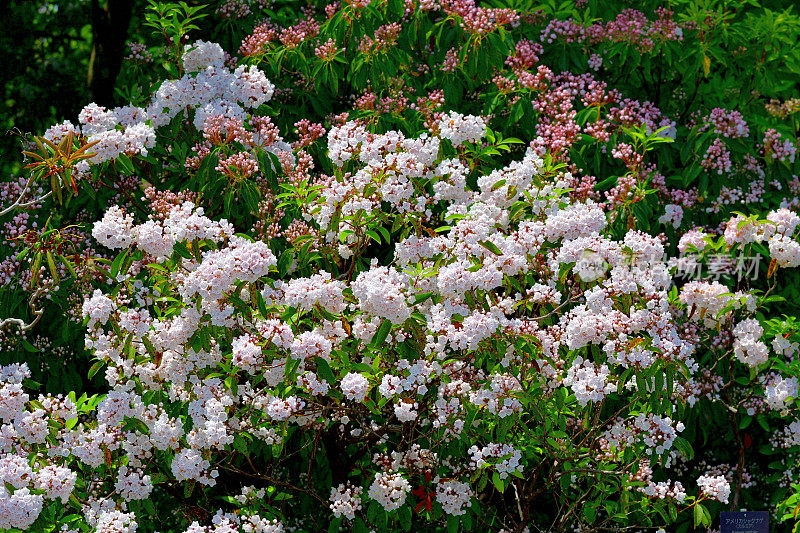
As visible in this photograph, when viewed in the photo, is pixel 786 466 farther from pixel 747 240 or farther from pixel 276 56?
pixel 276 56

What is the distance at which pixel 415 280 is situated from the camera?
14.5 ft

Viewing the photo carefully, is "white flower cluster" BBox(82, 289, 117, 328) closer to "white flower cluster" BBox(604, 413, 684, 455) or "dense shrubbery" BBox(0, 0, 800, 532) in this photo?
"dense shrubbery" BBox(0, 0, 800, 532)

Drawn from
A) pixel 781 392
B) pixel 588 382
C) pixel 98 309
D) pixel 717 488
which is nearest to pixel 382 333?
pixel 588 382

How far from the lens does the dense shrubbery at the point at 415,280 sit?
430 cm

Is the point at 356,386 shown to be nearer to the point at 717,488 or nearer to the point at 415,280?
the point at 415,280

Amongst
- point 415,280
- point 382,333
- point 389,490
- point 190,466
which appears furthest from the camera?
point 389,490

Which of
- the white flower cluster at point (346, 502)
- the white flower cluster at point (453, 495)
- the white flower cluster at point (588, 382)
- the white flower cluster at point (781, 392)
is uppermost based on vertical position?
the white flower cluster at point (588, 382)

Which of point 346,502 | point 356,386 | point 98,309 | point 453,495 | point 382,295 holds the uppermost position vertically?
point 382,295

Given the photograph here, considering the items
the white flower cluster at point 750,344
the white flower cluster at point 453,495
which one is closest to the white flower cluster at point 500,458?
the white flower cluster at point 453,495

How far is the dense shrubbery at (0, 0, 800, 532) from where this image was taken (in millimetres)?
4297

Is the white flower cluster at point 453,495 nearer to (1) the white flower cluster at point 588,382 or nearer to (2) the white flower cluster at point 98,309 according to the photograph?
(1) the white flower cluster at point 588,382

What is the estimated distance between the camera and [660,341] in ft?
14.0

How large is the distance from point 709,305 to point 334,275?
2.13 metres

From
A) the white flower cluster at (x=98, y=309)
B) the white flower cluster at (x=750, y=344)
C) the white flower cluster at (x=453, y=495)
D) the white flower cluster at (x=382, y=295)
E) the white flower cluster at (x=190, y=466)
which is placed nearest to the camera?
the white flower cluster at (x=382, y=295)
